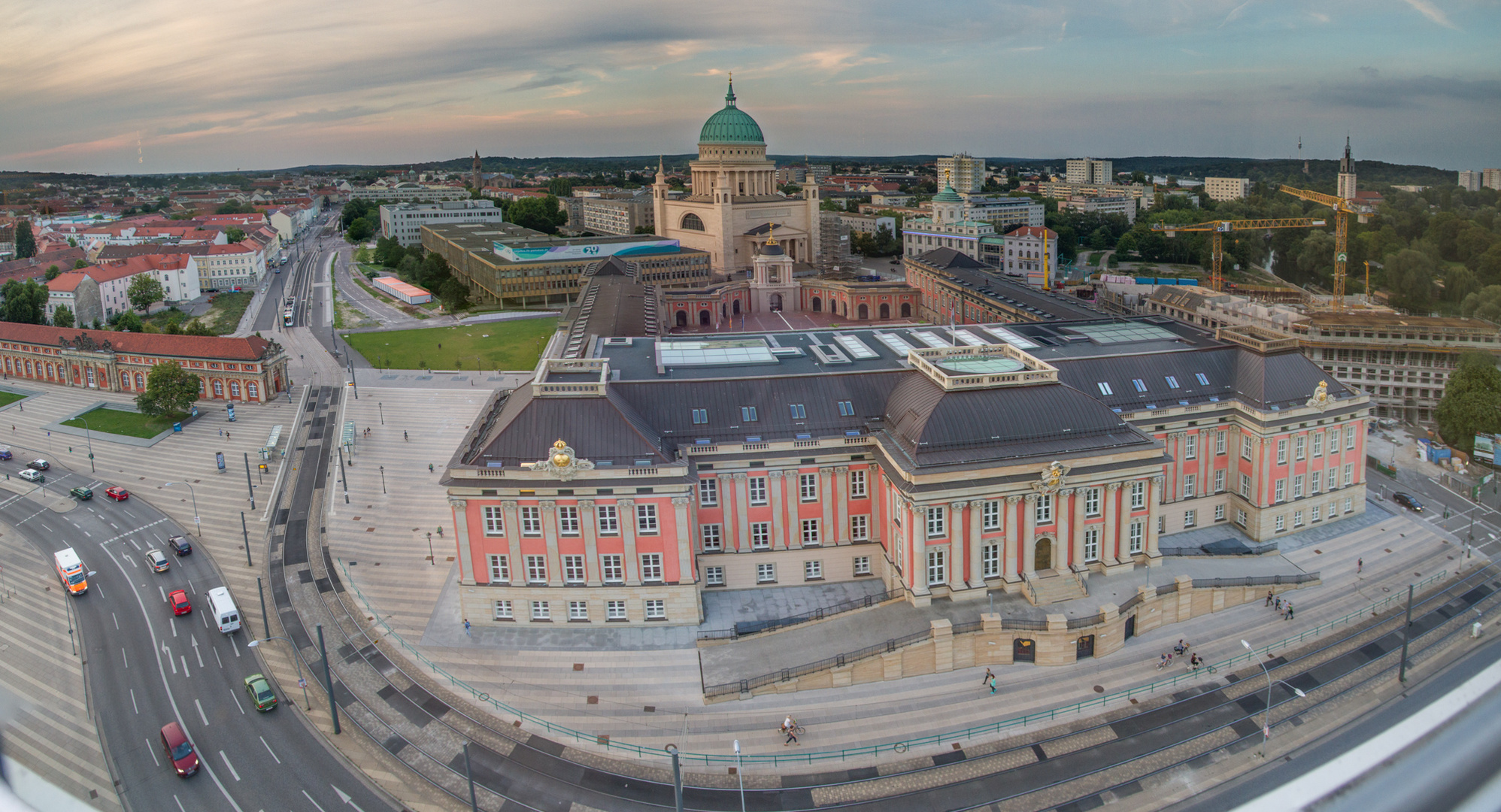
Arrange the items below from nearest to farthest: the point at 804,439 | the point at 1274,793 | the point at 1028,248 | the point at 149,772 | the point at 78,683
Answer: the point at 1274,793
the point at 149,772
the point at 78,683
the point at 804,439
the point at 1028,248

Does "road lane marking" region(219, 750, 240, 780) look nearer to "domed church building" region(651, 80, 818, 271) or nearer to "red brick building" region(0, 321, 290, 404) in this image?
"red brick building" region(0, 321, 290, 404)

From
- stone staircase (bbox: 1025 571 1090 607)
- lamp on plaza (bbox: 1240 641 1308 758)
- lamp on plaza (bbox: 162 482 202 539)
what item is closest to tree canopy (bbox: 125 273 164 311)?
lamp on plaza (bbox: 162 482 202 539)

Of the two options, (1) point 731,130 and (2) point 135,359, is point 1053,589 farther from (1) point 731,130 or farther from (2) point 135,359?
(1) point 731,130

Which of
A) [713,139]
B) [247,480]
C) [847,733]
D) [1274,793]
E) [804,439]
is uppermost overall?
[713,139]

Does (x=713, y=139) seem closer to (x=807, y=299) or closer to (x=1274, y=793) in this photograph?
(x=807, y=299)

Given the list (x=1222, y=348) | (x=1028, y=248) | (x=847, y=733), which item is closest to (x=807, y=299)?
(x=1028, y=248)
